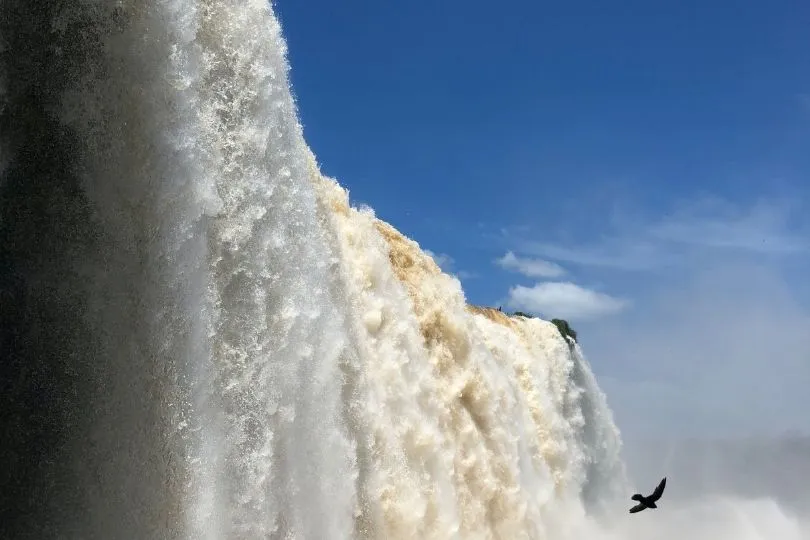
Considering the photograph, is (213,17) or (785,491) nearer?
(213,17)

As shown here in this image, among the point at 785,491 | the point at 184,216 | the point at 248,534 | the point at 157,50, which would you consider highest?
the point at 785,491

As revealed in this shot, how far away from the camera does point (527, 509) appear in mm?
14008

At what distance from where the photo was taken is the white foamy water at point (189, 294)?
5.82 meters

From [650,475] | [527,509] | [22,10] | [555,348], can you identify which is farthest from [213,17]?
[650,475]

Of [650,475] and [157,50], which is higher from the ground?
[650,475]

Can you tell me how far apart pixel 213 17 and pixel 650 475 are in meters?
38.0

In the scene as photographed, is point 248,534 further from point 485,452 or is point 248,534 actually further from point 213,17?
point 485,452

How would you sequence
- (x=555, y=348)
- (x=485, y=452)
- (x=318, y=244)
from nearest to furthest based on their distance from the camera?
1. (x=318, y=244)
2. (x=485, y=452)
3. (x=555, y=348)

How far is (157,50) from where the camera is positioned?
5.99 meters

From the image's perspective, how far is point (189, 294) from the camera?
607 centimetres

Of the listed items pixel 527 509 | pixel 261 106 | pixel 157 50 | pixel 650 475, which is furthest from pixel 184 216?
pixel 650 475

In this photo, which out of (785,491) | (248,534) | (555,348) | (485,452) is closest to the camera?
(248,534)

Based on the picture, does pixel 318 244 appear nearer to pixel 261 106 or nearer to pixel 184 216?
pixel 261 106

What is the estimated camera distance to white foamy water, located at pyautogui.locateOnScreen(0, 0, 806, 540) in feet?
19.1
